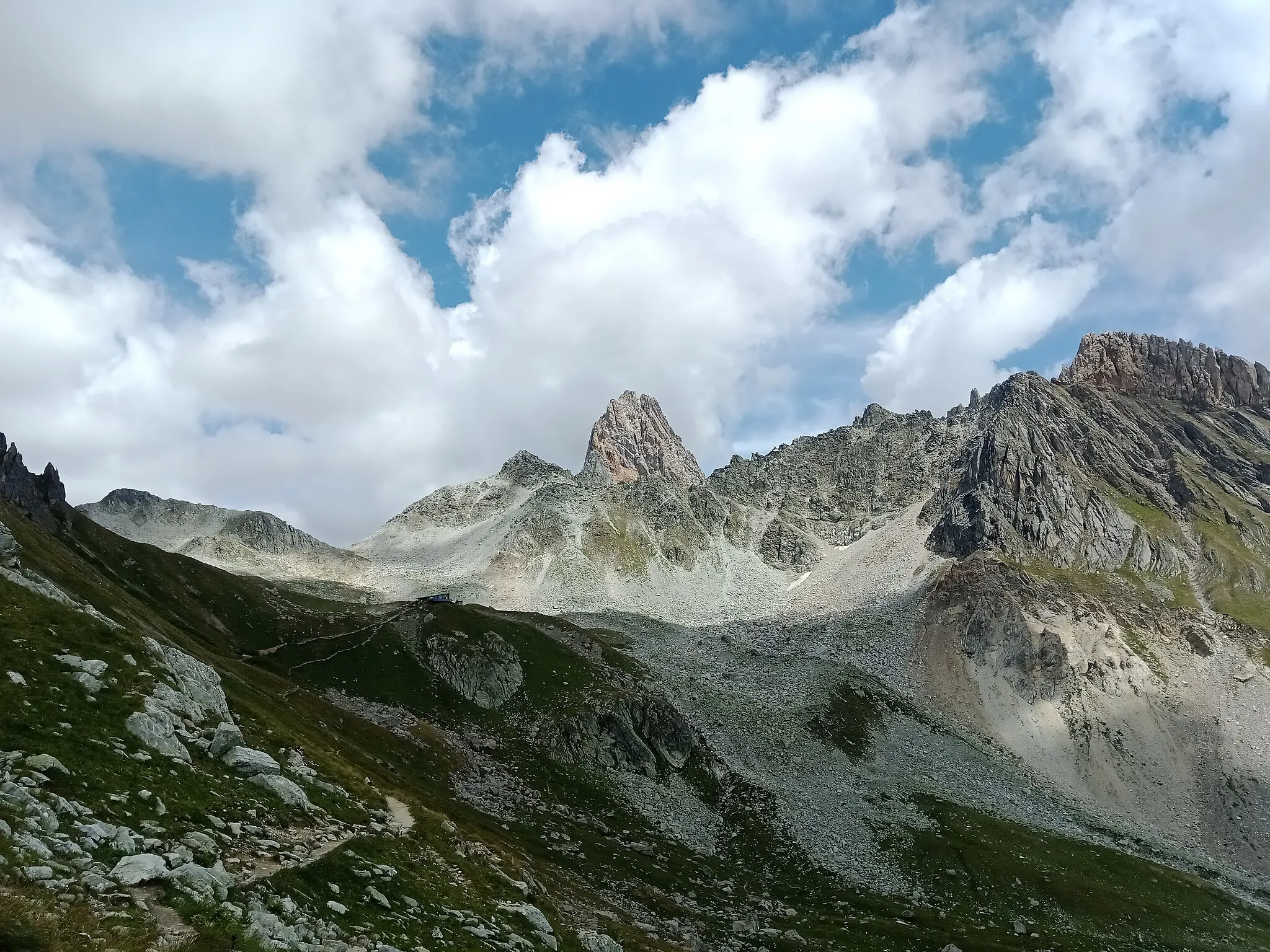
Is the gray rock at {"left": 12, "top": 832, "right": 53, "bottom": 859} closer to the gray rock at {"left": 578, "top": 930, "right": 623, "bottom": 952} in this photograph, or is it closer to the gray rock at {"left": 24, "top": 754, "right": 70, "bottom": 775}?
the gray rock at {"left": 24, "top": 754, "right": 70, "bottom": 775}

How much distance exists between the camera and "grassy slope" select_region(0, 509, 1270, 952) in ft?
86.8

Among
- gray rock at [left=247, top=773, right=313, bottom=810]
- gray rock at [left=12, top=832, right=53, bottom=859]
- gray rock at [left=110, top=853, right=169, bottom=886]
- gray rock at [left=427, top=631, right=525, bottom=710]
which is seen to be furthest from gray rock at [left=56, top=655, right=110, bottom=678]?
gray rock at [left=427, top=631, right=525, bottom=710]

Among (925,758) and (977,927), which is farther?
(925,758)

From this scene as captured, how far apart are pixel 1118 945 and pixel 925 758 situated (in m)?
54.6

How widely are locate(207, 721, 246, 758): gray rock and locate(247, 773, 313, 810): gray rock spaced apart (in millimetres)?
Result: 1831

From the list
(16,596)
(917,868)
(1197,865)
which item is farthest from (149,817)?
(1197,865)

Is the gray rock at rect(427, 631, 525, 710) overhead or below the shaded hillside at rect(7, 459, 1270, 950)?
overhead

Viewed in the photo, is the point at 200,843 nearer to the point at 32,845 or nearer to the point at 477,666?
the point at 32,845

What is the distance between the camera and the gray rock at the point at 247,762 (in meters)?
31.9

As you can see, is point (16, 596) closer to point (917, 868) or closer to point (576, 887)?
point (576, 887)

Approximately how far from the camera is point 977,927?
243 ft

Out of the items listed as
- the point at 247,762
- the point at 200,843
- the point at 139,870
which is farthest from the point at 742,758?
the point at 139,870

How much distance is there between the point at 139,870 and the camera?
19188 millimetres

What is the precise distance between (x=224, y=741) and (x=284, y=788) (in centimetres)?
332
